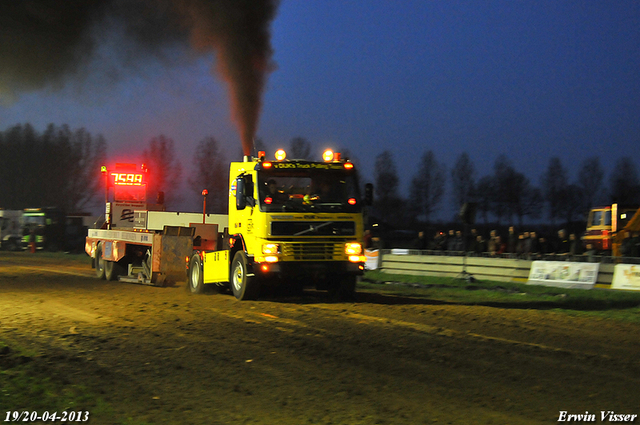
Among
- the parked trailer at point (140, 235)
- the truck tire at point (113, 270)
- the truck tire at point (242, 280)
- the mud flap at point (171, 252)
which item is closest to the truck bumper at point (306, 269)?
the truck tire at point (242, 280)

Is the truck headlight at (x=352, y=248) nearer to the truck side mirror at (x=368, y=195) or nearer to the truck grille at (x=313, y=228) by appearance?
the truck grille at (x=313, y=228)

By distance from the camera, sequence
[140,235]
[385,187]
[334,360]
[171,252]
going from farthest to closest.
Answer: [385,187], [140,235], [171,252], [334,360]

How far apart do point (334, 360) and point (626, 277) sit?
12113 millimetres

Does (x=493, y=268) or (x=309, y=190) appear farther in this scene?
(x=493, y=268)

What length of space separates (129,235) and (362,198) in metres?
8.43

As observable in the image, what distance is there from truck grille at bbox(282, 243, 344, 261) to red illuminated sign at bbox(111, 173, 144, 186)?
1068cm

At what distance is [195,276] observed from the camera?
669 inches

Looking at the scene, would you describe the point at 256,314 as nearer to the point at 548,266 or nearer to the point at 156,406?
the point at 156,406

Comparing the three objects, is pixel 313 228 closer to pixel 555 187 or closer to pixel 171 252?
pixel 171 252

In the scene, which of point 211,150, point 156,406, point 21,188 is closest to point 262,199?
point 156,406

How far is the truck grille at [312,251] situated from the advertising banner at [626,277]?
329 inches

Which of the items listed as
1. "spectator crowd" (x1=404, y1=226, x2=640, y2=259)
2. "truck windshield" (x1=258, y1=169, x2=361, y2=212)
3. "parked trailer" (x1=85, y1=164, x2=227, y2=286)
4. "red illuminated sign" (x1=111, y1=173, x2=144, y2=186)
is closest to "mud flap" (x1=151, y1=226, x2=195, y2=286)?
"parked trailer" (x1=85, y1=164, x2=227, y2=286)

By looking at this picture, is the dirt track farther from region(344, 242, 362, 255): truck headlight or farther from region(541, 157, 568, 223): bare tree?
region(541, 157, 568, 223): bare tree

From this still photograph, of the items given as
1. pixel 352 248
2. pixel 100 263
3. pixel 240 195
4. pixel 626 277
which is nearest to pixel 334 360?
pixel 352 248
